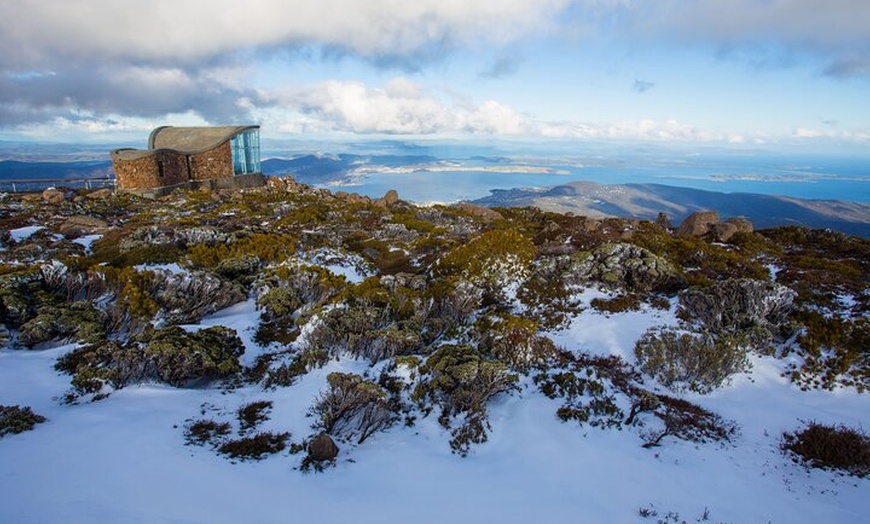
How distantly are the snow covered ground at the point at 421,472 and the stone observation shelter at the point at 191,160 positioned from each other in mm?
27823

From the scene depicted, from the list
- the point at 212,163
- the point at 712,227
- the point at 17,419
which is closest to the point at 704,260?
the point at 712,227

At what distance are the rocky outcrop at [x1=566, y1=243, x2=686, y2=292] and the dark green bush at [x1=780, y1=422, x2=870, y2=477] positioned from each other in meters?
5.82

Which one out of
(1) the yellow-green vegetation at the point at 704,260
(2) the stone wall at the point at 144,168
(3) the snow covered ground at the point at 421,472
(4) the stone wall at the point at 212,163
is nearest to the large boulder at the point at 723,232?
(1) the yellow-green vegetation at the point at 704,260

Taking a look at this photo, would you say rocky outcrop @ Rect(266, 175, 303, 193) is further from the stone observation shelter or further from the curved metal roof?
the curved metal roof

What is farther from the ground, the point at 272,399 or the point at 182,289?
the point at 182,289

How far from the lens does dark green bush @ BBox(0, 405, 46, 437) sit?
20.2 feet

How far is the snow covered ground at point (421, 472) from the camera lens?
5148mm

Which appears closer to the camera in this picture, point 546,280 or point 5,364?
point 5,364

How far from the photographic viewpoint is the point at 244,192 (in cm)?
3184

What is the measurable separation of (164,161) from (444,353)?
32.5 m

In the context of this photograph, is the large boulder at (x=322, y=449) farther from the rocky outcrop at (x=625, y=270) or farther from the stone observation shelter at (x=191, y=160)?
the stone observation shelter at (x=191, y=160)

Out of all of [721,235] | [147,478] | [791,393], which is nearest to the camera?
[147,478]

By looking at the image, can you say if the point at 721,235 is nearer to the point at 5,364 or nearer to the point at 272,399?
the point at 272,399

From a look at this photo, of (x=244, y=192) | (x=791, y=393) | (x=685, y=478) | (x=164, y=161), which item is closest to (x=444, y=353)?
(x=685, y=478)
